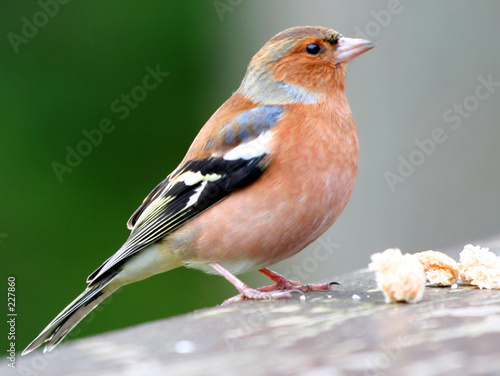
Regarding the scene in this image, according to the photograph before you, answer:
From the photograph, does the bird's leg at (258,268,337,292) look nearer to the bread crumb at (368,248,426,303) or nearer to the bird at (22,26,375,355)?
the bird at (22,26,375,355)

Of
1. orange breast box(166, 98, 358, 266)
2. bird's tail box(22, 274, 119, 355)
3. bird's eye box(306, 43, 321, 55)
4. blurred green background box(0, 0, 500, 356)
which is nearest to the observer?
orange breast box(166, 98, 358, 266)

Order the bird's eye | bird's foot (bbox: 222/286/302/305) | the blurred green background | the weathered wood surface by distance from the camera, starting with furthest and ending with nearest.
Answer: the blurred green background < the bird's eye < bird's foot (bbox: 222/286/302/305) < the weathered wood surface

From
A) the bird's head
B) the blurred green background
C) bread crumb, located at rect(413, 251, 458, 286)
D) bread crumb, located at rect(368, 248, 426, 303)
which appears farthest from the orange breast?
the blurred green background

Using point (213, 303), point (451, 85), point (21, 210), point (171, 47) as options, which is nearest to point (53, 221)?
point (21, 210)

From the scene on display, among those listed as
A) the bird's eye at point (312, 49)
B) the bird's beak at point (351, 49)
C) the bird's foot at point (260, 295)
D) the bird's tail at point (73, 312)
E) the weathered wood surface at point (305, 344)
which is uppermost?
the bird's eye at point (312, 49)

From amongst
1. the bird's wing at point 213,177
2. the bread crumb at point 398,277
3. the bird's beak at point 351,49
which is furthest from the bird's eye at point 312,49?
the bread crumb at point 398,277

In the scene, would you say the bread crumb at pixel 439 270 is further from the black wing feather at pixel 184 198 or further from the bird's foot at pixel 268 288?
the black wing feather at pixel 184 198

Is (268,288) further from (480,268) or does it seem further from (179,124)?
(179,124)

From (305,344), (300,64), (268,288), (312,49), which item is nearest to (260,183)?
(268,288)
